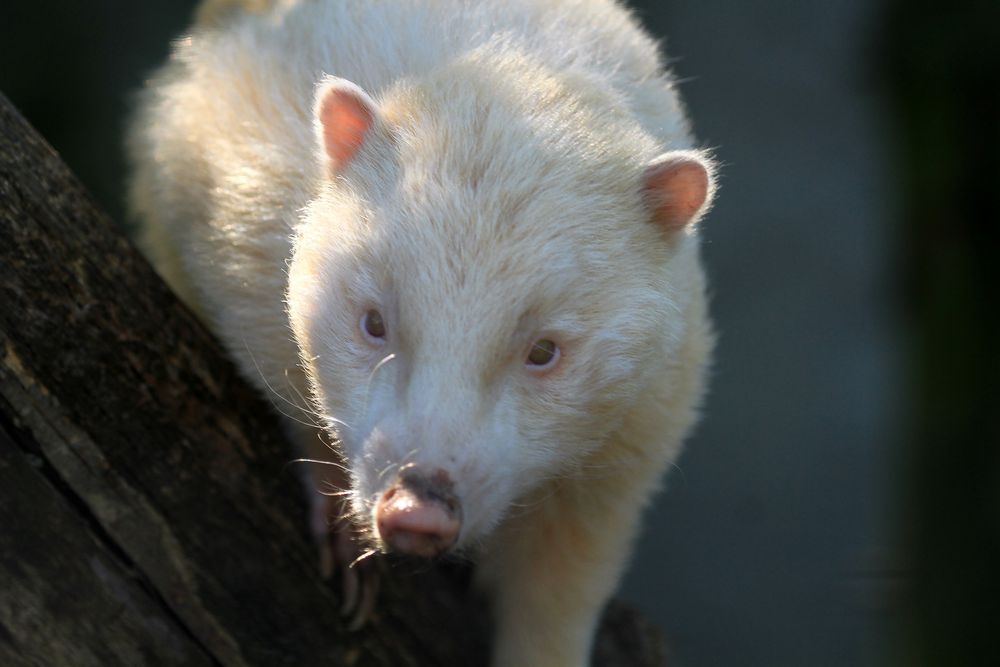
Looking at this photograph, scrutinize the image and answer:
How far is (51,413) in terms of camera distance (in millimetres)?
2625

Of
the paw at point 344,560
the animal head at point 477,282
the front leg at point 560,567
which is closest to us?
the animal head at point 477,282

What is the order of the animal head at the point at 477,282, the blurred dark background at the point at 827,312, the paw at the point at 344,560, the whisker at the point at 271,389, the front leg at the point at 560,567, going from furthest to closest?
the blurred dark background at the point at 827,312
the front leg at the point at 560,567
the paw at the point at 344,560
the whisker at the point at 271,389
the animal head at the point at 477,282

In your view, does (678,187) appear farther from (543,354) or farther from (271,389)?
(271,389)

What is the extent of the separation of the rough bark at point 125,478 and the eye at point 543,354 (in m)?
0.95

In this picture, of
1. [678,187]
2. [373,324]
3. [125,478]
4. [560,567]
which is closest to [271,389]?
[125,478]

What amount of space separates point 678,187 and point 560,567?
4.29 ft

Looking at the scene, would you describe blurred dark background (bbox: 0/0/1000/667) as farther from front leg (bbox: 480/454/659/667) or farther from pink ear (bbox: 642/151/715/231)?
pink ear (bbox: 642/151/715/231)

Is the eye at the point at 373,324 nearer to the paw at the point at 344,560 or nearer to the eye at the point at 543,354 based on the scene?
the eye at the point at 543,354

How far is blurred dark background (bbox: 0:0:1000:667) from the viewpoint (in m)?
6.71

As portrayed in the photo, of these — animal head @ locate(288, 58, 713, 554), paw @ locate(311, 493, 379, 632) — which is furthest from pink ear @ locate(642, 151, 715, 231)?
paw @ locate(311, 493, 379, 632)

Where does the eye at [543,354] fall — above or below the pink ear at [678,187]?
below

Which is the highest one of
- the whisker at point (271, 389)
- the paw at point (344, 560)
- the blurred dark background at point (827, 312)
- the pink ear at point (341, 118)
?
the pink ear at point (341, 118)

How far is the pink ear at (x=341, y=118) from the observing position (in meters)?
2.59

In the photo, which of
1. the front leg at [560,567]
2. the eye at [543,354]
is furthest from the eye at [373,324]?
the front leg at [560,567]
